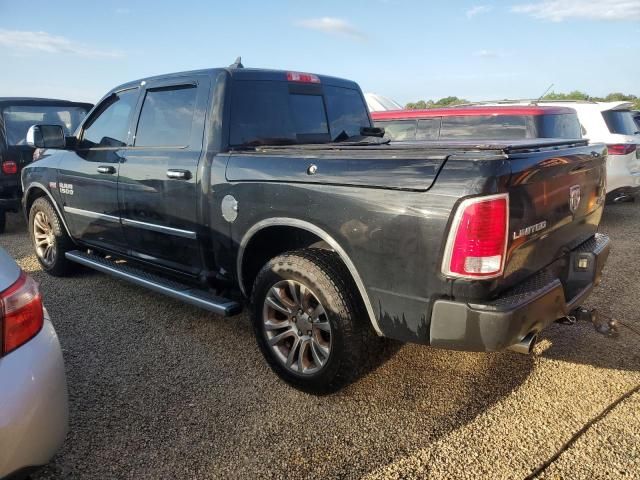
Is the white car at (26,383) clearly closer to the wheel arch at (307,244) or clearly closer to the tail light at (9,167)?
the wheel arch at (307,244)

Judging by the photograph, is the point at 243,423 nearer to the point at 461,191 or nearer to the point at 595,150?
the point at 461,191

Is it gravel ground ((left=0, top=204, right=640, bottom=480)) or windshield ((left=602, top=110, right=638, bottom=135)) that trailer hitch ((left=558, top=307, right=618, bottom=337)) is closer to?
gravel ground ((left=0, top=204, right=640, bottom=480))

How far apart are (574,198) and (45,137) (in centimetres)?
418

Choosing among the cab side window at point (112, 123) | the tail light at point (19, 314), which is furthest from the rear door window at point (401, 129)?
the tail light at point (19, 314)

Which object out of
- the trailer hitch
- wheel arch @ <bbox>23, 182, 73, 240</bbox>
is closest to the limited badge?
the trailer hitch

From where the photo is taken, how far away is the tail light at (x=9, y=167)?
278 inches

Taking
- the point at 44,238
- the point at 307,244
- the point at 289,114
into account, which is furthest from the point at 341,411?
the point at 44,238

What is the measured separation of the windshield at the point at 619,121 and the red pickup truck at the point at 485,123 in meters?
1.14

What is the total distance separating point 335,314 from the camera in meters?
2.63

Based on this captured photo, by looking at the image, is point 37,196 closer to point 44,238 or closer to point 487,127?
point 44,238

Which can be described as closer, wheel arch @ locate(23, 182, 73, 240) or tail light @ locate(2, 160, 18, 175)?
wheel arch @ locate(23, 182, 73, 240)

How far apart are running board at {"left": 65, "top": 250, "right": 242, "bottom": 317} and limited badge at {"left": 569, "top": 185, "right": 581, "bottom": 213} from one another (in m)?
2.04

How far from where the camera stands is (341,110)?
4.20 meters

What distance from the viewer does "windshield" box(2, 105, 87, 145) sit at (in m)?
7.18
